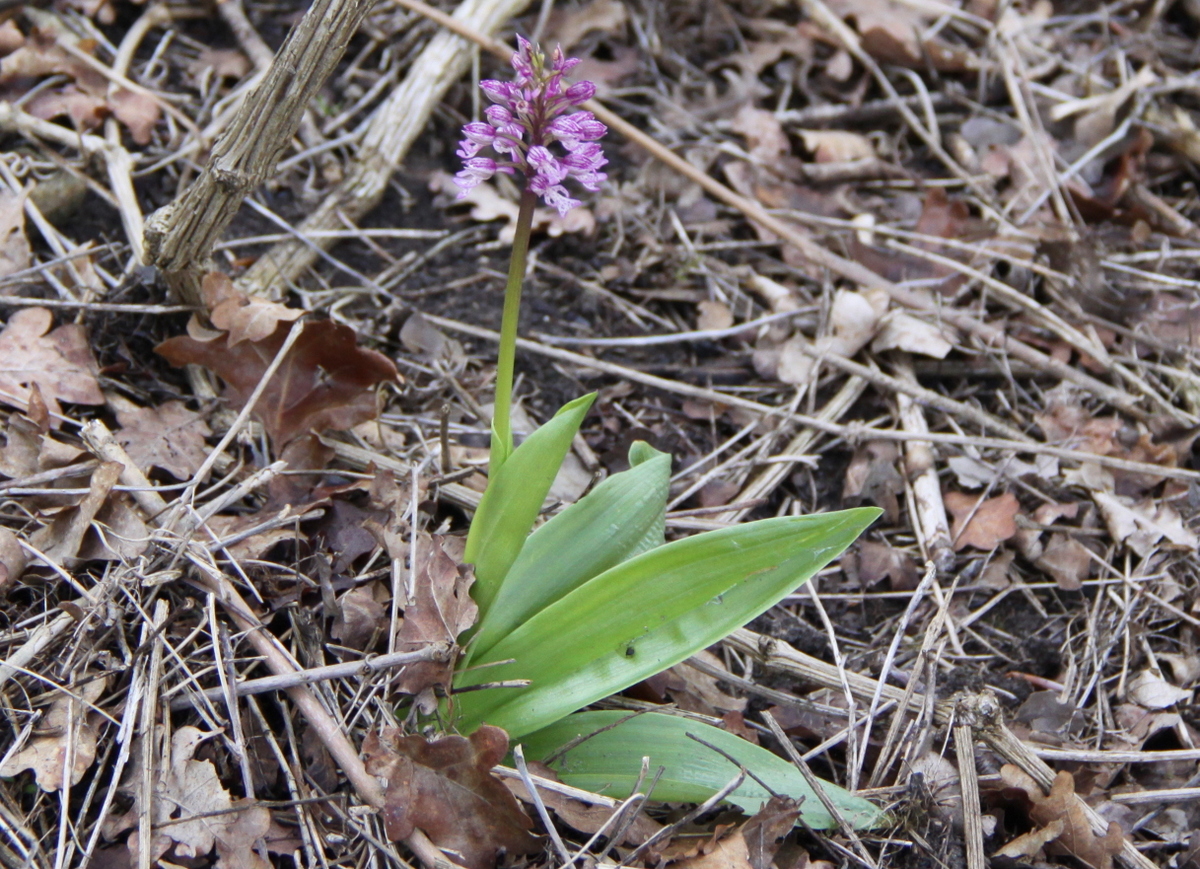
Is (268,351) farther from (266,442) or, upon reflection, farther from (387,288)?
(387,288)

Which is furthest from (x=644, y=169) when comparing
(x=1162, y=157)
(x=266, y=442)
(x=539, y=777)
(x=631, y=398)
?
(x=539, y=777)

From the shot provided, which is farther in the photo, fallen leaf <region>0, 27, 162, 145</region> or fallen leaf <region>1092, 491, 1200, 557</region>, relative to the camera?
fallen leaf <region>0, 27, 162, 145</region>

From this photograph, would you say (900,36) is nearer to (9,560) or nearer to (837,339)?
(837,339)

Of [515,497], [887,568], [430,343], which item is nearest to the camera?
[515,497]

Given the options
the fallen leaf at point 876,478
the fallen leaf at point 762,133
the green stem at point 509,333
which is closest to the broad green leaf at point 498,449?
the green stem at point 509,333

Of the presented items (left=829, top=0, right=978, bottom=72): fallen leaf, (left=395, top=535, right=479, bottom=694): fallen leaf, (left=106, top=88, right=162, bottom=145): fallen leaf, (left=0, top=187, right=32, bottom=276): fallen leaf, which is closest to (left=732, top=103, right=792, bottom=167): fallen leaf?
(left=829, top=0, right=978, bottom=72): fallen leaf

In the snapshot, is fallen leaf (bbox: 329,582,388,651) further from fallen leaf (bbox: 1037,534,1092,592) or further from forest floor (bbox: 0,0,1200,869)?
fallen leaf (bbox: 1037,534,1092,592)

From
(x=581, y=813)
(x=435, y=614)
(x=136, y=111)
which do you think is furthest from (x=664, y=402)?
(x=136, y=111)
